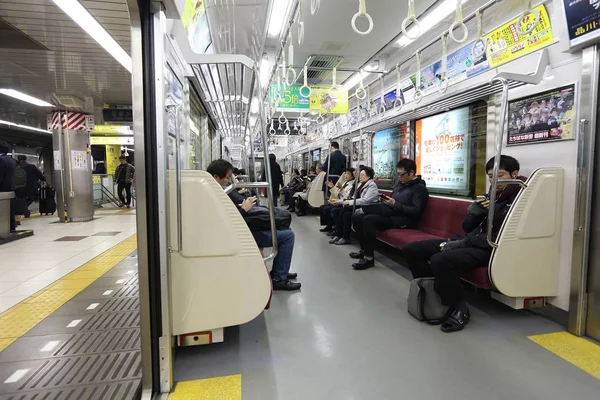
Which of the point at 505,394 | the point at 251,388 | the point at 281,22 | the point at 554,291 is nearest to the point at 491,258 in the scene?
the point at 554,291

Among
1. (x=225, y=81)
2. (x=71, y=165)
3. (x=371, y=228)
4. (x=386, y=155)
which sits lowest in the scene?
(x=371, y=228)

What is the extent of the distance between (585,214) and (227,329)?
8.84ft

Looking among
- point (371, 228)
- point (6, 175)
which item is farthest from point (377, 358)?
point (6, 175)

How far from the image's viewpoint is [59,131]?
7.17m

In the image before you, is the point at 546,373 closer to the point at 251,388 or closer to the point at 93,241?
the point at 251,388

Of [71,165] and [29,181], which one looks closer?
[71,165]

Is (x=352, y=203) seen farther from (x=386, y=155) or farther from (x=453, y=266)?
(x=453, y=266)

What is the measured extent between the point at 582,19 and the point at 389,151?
350 centimetres

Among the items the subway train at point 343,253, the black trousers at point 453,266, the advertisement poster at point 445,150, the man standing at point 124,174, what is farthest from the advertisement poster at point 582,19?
the man standing at point 124,174

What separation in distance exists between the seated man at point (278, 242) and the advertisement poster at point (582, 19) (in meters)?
2.59

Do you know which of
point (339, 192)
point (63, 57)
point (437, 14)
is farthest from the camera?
point (339, 192)

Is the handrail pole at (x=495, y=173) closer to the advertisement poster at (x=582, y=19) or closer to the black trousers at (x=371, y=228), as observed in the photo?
the advertisement poster at (x=582, y=19)

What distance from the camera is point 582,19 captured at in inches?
86.2

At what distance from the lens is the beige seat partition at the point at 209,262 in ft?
6.09
